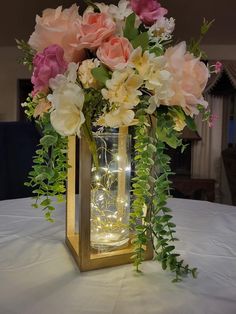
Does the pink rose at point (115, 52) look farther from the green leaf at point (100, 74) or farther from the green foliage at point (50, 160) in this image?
the green foliage at point (50, 160)

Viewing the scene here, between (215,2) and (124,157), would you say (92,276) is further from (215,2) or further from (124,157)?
(215,2)

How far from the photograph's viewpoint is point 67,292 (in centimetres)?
56

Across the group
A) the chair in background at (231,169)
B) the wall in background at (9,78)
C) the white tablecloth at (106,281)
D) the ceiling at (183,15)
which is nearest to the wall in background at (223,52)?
the ceiling at (183,15)

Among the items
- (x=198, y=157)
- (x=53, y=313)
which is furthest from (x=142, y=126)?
(x=198, y=157)

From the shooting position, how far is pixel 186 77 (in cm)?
59

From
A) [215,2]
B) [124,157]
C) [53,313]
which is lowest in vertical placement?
[53,313]

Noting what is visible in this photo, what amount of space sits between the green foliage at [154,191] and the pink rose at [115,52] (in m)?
0.12

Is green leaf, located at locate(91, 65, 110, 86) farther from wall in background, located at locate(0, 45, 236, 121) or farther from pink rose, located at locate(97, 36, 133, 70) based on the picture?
wall in background, located at locate(0, 45, 236, 121)

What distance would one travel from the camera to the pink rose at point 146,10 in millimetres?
613

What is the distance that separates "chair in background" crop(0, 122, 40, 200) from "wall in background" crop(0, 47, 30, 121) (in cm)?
269

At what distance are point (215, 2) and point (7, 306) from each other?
2940 millimetres

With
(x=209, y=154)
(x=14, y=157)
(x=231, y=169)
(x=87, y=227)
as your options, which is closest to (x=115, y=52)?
(x=87, y=227)

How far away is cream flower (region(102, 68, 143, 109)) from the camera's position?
523mm

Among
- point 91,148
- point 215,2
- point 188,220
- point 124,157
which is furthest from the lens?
point 215,2
